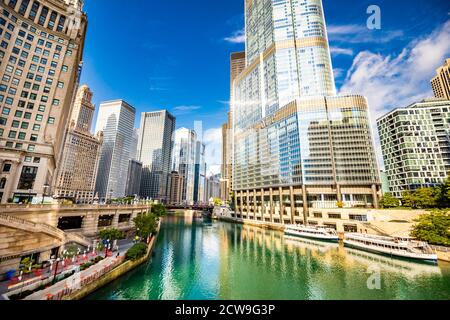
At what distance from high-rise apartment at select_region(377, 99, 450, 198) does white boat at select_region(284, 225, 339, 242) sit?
58.3 m

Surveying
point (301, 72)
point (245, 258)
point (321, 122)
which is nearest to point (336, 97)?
point (321, 122)

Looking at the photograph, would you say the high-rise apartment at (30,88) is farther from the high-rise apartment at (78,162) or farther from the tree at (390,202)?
the high-rise apartment at (78,162)

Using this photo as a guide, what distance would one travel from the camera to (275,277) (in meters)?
29.6

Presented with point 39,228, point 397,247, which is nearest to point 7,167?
point 39,228

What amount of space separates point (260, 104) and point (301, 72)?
1099 inches

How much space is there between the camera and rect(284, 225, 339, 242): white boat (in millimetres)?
57025

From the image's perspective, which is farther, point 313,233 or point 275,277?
point 313,233

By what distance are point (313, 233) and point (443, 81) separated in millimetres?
118495

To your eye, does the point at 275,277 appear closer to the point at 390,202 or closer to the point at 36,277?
the point at 36,277

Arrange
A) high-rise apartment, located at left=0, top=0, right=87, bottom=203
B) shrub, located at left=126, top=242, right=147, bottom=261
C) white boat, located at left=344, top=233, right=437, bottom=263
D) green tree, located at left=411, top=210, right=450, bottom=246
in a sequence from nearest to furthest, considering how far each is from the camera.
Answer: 1. shrub, located at left=126, top=242, right=147, bottom=261
2. white boat, located at left=344, top=233, right=437, bottom=263
3. green tree, located at left=411, top=210, right=450, bottom=246
4. high-rise apartment, located at left=0, top=0, right=87, bottom=203

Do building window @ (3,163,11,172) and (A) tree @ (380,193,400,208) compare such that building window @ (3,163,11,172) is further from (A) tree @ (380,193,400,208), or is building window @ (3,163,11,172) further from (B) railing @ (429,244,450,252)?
(A) tree @ (380,193,400,208)

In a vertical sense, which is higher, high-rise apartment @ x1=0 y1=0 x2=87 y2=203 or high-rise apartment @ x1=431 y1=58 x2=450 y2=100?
high-rise apartment @ x1=431 y1=58 x2=450 y2=100

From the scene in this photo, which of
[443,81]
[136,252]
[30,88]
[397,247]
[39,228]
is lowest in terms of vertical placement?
[397,247]

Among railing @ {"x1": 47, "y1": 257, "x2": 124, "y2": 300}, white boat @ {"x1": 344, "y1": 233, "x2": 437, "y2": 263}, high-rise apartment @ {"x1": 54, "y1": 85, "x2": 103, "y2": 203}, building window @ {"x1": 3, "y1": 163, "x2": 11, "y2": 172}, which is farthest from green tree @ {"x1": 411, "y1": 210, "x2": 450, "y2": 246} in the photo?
high-rise apartment @ {"x1": 54, "y1": 85, "x2": 103, "y2": 203}
